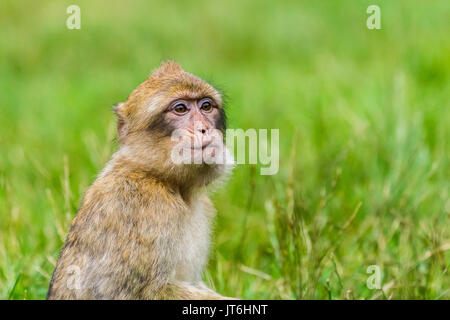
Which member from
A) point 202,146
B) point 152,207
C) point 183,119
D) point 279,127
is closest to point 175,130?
point 183,119

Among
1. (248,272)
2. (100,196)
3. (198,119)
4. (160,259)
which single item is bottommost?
(248,272)

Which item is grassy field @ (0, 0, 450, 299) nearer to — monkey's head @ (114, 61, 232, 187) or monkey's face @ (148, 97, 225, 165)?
monkey's head @ (114, 61, 232, 187)

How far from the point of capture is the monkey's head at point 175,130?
434cm

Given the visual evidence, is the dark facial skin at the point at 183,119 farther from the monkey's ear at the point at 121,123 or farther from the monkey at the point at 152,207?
the monkey's ear at the point at 121,123

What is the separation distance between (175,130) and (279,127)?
4401 millimetres

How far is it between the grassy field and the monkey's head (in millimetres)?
647

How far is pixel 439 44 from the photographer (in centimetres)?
919

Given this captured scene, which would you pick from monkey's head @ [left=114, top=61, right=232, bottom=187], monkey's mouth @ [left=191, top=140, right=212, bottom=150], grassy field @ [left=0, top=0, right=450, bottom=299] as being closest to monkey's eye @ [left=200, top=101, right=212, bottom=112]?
monkey's head @ [left=114, top=61, right=232, bottom=187]

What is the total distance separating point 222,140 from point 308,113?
4059 mm

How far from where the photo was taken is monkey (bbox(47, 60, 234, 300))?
4070 mm

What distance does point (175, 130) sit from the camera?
14.6 ft

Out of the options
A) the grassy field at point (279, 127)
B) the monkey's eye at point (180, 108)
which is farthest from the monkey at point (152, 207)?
the grassy field at point (279, 127)
